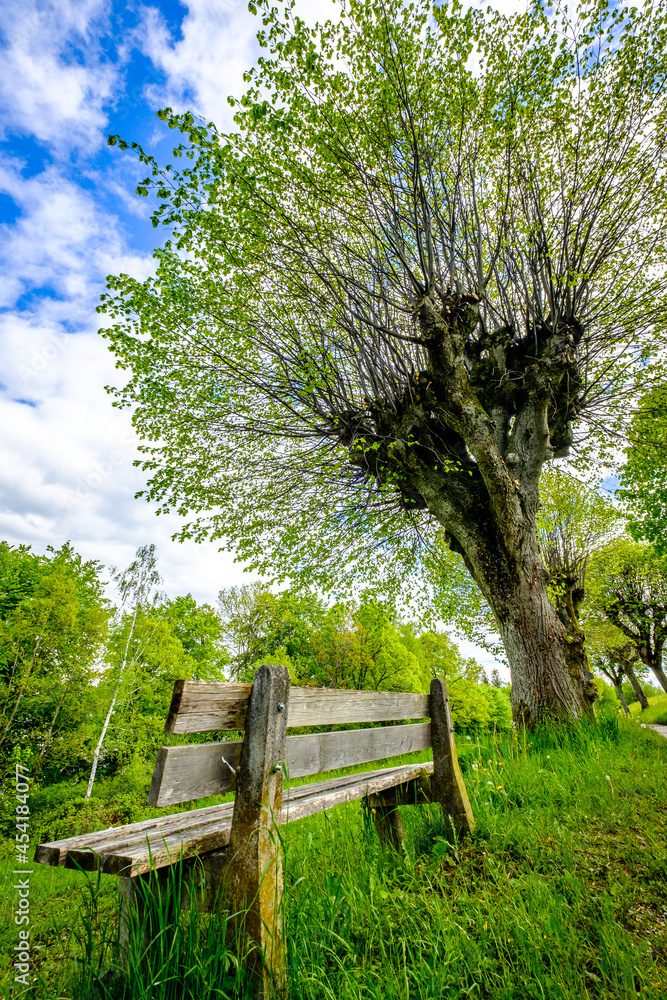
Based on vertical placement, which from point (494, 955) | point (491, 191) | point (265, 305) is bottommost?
point (494, 955)

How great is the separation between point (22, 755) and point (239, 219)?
1460 centimetres

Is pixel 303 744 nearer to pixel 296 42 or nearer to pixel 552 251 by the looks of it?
pixel 296 42

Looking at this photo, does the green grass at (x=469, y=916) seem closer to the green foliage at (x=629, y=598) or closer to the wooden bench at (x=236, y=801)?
the wooden bench at (x=236, y=801)

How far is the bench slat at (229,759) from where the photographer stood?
1.55m

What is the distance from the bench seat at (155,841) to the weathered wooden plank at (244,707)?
1.23 ft

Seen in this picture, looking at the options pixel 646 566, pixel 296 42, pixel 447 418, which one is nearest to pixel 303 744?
pixel 447 418

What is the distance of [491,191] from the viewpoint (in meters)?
7.56

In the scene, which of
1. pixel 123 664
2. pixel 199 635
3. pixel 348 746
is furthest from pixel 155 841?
pixel 199 635

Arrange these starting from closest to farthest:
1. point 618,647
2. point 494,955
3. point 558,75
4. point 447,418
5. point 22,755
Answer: point 494,955 → point 558,75 → point 447,418 → point 22,755 → point 618,647

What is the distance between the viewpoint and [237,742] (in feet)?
6.30

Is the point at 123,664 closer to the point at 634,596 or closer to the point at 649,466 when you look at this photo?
the point at 649,466

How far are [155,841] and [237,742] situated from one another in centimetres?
45

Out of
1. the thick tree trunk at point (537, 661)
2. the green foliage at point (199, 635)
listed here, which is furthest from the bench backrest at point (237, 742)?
the green foliage at point (199, 635)

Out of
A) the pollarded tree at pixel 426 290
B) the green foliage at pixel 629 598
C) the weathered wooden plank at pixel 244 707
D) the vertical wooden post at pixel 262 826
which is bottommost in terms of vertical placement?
the vertical wooden post at pixel 262 826
